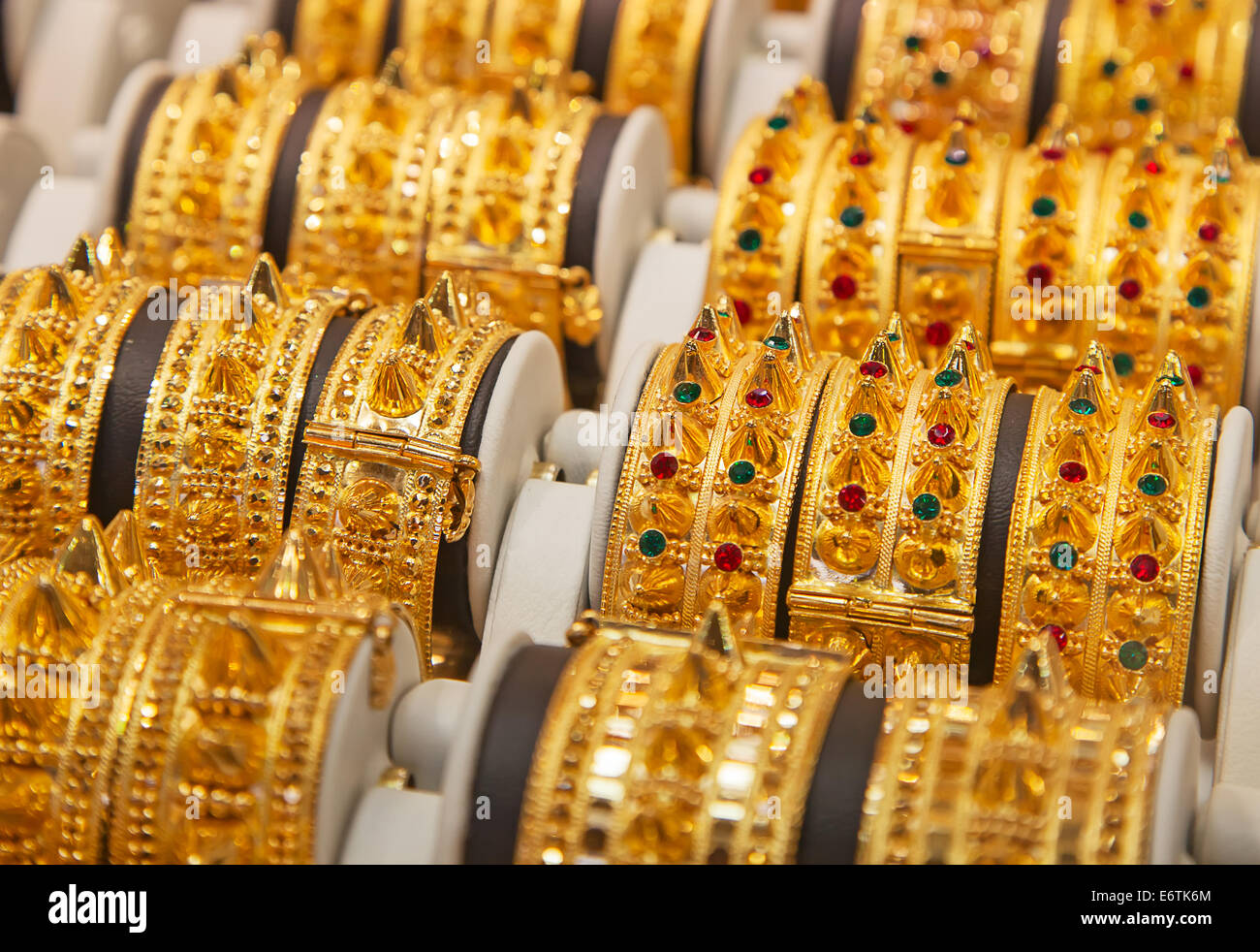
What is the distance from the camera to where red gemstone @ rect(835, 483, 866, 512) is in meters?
1.23

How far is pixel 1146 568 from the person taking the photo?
47.0 inches

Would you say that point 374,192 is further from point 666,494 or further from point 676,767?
point 676,767

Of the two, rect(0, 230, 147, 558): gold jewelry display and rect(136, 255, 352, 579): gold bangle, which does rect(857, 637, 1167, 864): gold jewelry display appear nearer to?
rect(136, 255, 352, 579): gold bangle

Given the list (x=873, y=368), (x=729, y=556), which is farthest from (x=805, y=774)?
(x=873, y=368)

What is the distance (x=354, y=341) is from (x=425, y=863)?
1.65 feet

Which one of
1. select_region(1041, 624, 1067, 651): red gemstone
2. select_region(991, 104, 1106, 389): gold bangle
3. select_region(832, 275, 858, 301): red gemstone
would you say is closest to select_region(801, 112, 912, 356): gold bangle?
select_region(832, 275, 858, 301): red gemstone

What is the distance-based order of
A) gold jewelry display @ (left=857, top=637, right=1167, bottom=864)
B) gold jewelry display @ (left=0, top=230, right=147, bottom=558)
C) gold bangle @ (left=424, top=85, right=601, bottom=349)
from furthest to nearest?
gold bangle @ (left=424, top=85, right=601, bottom=349)
gold jewelry display @ (left=0, top=230, right=147, bottom=558)
gold jewelry display @ (left=857, top=637, right=1167, bottom=864)

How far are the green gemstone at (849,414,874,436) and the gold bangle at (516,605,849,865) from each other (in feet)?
0.93

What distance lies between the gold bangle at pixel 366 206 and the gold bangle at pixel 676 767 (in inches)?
29.2

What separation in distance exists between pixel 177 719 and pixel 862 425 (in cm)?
54

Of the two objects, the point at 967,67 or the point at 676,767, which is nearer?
the point at 676,767

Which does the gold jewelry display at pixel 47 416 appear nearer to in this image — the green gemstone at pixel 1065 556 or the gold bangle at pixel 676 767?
the gold bangle at pixel 676 767
